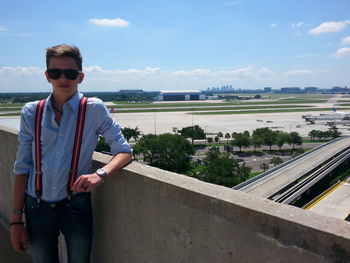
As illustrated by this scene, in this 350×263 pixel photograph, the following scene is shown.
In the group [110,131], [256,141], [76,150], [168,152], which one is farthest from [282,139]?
[76,150]

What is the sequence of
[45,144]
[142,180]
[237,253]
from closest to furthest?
[237,253] < [45,144] < [142,180]

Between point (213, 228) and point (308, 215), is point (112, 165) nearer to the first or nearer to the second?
point (213, 228)

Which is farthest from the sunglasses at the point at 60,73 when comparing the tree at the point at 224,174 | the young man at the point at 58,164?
the tree at the point at 224,174

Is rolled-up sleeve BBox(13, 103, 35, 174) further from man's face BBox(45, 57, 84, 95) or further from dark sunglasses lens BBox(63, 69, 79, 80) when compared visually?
dark sunglasses lens BBox(63, 69, 79, 80)

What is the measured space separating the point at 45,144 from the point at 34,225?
77cm

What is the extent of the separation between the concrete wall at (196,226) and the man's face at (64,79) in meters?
0.95

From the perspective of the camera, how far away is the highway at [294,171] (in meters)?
24.9

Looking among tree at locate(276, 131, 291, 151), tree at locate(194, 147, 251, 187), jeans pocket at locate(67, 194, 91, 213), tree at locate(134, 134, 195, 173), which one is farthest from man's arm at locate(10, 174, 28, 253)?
tree at locate(276, 131, 291, 151)

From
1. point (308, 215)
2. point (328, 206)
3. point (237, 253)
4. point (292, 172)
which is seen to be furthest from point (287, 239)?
point (292, 172)

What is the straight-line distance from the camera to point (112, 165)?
280 cm

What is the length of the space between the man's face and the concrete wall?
0.95m

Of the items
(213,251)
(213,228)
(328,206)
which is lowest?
(328,206)

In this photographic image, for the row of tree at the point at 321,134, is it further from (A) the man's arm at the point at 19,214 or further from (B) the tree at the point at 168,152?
(A) the man's arm at the point at 19,214

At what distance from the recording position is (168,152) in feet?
137
